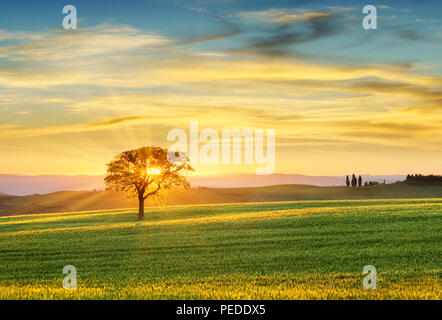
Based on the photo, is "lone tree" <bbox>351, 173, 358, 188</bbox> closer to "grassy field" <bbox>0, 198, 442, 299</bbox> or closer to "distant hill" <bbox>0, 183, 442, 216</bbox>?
"distant hill" <bbox>0, 183, 442, 216</bbox>

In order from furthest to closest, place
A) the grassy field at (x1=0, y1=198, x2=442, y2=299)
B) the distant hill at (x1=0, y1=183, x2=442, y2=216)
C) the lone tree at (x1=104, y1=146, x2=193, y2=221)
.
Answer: the distant hill at (x1=0, y1=183, x2=442, y2=216) → the lone tree at (x1=104, y1=146, x2=193, y2=221) → the grassy field at (x1=0, y1=198, x2=442, y2=299)

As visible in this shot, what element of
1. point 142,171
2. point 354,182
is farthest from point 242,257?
point 354,182

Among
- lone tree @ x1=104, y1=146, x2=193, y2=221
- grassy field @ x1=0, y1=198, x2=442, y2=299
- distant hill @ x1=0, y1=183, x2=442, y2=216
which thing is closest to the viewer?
grassy field @ x1=0, y1=198, x2=442, y2=299

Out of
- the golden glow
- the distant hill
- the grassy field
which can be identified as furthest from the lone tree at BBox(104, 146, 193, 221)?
the distant hill

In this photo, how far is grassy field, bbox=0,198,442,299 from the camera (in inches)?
686

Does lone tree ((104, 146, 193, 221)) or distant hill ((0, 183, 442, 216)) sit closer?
lone tree ((104, 146, 193, 221))

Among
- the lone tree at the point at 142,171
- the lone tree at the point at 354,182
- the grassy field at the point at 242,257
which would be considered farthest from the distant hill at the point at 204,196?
the grassy field at the point at 242,257

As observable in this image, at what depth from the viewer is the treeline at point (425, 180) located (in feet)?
486

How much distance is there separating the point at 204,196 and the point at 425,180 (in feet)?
219

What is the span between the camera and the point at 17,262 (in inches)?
1239

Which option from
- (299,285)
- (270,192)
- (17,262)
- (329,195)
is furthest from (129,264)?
(270,192)

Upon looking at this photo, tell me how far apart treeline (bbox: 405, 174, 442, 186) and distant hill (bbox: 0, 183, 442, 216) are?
364 centimetres

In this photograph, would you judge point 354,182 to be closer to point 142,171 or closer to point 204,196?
point 204,196
